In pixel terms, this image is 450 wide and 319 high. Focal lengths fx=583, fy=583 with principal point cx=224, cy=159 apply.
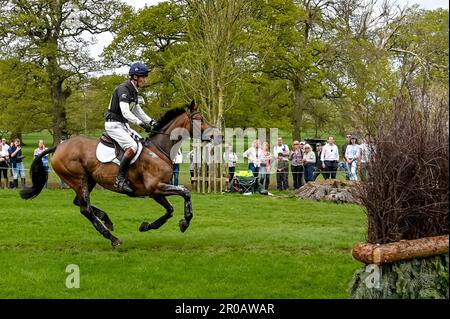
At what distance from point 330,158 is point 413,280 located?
1588 centimetres

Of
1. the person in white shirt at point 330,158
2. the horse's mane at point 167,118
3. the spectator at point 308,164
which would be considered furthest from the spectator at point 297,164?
the horse's mane at point 167,118

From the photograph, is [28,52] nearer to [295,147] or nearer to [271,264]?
[295,147]

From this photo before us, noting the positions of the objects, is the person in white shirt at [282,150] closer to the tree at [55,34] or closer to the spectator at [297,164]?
the spectator at [297,164]

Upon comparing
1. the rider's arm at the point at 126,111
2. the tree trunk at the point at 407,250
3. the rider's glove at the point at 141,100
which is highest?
the rider's glove at the point at 141,100

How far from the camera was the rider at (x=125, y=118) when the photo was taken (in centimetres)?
1002

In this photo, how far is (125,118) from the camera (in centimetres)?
1009

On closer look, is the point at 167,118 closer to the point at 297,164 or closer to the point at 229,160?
the point at 229,160

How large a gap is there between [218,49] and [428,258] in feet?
53.7

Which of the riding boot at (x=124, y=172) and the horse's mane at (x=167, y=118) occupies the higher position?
the horse's mane at (x=167, y=118)

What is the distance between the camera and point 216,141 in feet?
36.4

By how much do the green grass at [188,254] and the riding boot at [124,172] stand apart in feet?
3.54

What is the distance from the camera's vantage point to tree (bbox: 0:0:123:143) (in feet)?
103

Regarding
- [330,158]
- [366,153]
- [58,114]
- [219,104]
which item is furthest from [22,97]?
[366,153]

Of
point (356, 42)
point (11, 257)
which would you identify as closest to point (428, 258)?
point (11, 257)
